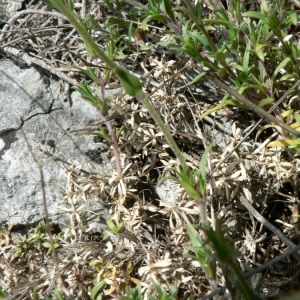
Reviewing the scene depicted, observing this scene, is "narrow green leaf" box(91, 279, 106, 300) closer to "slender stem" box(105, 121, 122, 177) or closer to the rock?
the rock

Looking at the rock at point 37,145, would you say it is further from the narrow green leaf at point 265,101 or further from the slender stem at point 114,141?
the narrow green leaf at point 265,101

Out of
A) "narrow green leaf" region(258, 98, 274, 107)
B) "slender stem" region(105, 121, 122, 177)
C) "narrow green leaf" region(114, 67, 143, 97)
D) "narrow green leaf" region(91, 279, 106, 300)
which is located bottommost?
"narrow green leaf" region(91, 279, 106, 300)

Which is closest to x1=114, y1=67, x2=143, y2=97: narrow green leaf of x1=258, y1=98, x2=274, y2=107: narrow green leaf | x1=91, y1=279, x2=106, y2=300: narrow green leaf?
x1=258, y1=98, x2=274, y2=107: narrow green leaf

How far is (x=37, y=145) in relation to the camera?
2762 mm

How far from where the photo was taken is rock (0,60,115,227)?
271 cm

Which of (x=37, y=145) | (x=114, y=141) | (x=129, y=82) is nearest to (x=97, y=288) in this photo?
(x=114, y=141)

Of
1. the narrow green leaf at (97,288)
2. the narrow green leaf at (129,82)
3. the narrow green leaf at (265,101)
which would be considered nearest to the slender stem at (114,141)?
the narrow green leaf at (97,288)

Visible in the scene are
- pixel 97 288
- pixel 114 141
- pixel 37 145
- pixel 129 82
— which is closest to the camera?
pixel 129 82

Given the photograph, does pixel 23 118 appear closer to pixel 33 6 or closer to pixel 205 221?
pixel 33 6

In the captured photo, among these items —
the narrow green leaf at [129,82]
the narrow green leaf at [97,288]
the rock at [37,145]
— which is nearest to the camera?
the narrow green leaf at [129,82]

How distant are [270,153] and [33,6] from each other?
1899 millimetres

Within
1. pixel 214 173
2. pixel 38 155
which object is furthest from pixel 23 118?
pixel 214 173

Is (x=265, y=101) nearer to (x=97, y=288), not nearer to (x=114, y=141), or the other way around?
(x=114, y=141)

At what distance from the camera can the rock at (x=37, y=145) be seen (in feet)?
8.89
